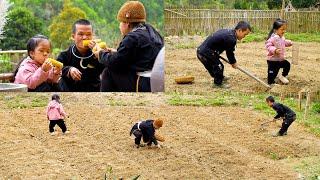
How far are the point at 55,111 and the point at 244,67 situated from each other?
381 millimetres

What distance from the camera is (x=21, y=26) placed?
3.61 ft

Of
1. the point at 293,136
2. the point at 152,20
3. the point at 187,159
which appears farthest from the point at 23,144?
the point at 293,136

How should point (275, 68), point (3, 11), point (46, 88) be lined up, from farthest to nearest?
point (275, 68) < point (46, 88) < point (3, 11)

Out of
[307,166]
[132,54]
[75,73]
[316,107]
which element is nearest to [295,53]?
[316,107]

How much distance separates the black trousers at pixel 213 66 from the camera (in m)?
1.26

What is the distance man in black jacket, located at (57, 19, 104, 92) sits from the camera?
1.07 metres

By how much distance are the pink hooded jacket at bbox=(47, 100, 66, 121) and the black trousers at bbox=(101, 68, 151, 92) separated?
0.17m

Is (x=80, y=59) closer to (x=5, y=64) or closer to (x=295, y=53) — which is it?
(x=5, y=64)

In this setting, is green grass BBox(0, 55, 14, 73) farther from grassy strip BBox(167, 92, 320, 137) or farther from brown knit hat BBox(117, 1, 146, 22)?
grassy strip BBox(167, 92, 320, 137)

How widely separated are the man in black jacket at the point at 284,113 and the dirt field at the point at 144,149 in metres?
0.05

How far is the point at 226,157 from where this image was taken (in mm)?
1373

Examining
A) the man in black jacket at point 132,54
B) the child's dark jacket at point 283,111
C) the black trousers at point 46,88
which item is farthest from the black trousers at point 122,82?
the child's dark jacket at point 283,111

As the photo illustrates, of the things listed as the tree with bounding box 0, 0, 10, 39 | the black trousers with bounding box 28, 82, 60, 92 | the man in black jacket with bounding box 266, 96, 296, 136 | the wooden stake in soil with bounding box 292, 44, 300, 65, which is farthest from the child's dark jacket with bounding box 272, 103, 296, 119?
the tree with bounding box 0, 0, 10, 39

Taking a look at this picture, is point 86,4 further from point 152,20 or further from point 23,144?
point 23,144
